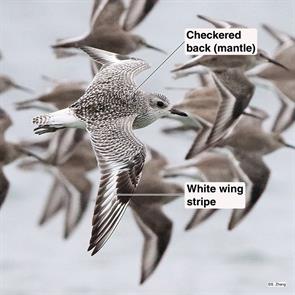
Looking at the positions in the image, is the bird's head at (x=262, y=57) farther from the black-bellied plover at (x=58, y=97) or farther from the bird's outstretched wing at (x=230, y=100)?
the black-bellied plover at (x=58, y=97)

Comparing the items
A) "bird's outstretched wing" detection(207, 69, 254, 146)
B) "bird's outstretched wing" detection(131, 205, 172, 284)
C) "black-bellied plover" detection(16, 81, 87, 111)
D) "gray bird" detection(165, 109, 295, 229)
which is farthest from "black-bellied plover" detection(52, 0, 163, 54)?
"bird's outstretched wing" detection(131, 205, 172, 284)

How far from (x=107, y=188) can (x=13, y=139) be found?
432mm

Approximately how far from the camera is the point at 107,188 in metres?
2.73

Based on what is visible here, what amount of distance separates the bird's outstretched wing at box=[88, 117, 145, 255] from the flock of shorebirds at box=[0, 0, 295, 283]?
15 centimetres

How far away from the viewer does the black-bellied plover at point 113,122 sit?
107 inches

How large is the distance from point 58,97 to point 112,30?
21cm

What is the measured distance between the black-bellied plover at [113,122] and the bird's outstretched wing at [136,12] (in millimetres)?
86

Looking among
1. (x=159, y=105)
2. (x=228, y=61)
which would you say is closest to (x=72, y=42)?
(x=159, y=105)

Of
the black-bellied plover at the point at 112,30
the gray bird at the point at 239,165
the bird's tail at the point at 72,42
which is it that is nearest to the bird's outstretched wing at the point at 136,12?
the black-bellied plover at the point at 112,30

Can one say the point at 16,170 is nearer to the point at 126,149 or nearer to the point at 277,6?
the point at 126,149

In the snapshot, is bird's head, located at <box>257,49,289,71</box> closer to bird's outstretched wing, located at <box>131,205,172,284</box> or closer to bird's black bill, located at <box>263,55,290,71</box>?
bird's black bill, located at <box>263,55,290,71</box>

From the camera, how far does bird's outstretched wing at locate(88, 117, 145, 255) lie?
8.91 ft

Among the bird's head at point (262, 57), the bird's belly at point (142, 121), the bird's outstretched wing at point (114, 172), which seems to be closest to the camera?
the bird's outstretched wing at point (114, 172)

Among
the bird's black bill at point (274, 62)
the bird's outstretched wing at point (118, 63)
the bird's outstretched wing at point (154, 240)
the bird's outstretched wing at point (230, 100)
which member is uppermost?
the bird's outstretched wing at point (118, 63)
